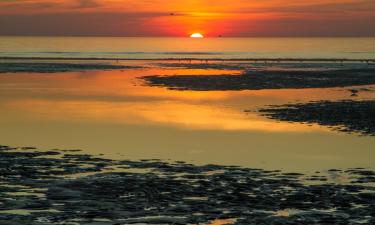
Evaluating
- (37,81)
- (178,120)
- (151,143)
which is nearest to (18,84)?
(37,81)

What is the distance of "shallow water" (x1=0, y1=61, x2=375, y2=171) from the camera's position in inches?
958

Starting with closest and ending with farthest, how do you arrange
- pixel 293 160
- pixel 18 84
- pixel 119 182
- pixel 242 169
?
1. pixel 119 182
2. pixel 242 169
3. pixel 293 160
4. pixel 18 84

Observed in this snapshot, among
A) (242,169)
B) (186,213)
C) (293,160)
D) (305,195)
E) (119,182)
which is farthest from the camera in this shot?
(293,160)

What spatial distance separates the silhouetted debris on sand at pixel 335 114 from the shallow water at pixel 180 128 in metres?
1.26

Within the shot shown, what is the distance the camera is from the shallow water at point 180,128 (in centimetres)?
2433

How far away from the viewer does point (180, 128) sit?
32.3 meters

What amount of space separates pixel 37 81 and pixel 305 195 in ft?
158

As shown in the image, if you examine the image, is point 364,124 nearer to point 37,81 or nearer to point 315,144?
point 315,144

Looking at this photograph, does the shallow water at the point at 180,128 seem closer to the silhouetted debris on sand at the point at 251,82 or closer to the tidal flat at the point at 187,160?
the tidal flat at the point at 187,160

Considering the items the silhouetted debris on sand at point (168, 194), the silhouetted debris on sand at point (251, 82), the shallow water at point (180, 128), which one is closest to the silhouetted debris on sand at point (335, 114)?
the shallow water at point (180, 128)

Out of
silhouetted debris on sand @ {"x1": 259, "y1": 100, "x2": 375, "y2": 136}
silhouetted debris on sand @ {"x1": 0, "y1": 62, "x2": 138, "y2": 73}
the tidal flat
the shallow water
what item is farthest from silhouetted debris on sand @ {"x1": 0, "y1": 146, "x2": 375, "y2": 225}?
silhouetted debris on sand @ {"x1": 0, "y1": 62, "x2": 138, "y2": 73}

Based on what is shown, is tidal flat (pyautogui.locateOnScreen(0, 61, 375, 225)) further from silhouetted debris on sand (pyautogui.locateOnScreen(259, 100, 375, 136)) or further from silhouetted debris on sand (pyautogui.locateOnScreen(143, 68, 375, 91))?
silhouetted debris on sand (pyautogui.locateOnScreen(143, 68, 375, 91))

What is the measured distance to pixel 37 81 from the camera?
6288 cm

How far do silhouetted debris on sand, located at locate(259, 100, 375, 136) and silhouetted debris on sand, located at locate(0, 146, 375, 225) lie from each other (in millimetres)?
10192
